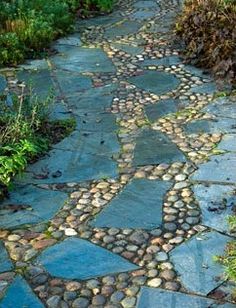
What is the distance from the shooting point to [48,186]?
4219mm

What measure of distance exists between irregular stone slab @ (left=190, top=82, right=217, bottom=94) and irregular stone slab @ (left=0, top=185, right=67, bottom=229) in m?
2.12

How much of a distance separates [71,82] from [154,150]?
65.9 inches

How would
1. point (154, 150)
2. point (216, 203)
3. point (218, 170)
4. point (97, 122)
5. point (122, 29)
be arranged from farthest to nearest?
point (122, 29) → point (97, 122) → point (154, 150) → point (218, 170) → point (216, 203)

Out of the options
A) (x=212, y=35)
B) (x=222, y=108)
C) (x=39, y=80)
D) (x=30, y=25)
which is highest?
(x=30, y=25)

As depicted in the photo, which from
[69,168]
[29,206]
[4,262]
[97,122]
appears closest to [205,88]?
[97,122]

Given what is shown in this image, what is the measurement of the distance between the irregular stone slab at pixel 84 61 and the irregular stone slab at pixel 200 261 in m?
3.10

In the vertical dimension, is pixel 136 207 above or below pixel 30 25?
below

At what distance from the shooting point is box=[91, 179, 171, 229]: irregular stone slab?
3756 millimetres

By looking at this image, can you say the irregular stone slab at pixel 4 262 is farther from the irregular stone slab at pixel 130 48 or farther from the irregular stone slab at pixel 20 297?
the irregular stone slab at pixel 130 48

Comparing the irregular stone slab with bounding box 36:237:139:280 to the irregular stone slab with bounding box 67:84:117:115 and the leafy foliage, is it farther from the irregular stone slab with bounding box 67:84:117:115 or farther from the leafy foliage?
the leafy foliage

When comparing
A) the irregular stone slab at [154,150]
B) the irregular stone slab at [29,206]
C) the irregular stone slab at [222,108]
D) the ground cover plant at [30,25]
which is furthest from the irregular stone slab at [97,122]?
the ground cover plant at [30,25]

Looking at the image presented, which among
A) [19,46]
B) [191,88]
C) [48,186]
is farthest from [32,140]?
[19,46]

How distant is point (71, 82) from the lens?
598cm

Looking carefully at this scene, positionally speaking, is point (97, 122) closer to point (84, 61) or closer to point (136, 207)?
point (136, 207)
